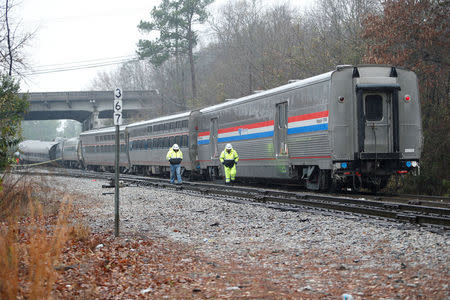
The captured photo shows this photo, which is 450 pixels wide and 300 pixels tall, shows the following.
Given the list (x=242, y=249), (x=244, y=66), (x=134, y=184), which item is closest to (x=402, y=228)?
(x=242, y=249)

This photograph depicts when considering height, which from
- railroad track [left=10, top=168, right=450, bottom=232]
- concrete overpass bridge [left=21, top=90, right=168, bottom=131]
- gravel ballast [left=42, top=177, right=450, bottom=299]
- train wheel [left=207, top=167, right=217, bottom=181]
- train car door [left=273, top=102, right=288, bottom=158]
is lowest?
gravel ballast [left=42, top=177, right=450, bottom=299]

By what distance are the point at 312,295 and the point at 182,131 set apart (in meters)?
21.3

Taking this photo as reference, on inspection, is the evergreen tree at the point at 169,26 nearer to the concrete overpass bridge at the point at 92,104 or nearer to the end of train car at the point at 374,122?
the concrete overpass bridge at the point at 92,104

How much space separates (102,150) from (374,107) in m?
30.3

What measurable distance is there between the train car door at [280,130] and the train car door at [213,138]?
5.59 meters

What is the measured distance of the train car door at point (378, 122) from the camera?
14.6 m

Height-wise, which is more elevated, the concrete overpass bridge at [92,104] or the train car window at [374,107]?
the concrete overpass bridge at [92,104]

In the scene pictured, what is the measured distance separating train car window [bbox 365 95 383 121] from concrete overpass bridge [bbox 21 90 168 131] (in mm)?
49754

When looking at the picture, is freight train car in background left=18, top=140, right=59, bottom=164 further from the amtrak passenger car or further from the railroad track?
the amtrak passenger car

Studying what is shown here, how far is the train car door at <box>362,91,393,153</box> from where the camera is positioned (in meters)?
14.6

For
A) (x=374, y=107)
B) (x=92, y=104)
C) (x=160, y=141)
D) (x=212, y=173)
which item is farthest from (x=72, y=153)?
(x=374, y=107)

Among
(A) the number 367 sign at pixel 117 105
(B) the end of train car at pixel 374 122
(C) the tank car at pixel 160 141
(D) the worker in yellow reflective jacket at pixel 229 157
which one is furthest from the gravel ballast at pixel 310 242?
(C) the tank car at pixel 160 141

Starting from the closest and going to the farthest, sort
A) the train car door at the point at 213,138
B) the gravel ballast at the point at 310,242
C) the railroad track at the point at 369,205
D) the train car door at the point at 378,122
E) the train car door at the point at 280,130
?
1. the gravel ballast at the point at 310,242
2. the railroad track at the point at 369,205
3. the train car door at the point at 378,122
4. the train car door at the point at 280,130
5. the train car door at the point at 213,138

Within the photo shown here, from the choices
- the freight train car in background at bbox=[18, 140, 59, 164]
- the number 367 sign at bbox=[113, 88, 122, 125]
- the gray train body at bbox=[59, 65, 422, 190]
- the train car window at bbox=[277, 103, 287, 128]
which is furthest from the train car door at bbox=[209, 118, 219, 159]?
the freight train car in background at bbox=[18, 140, 59, 164]
